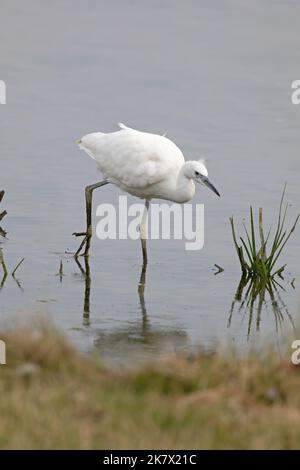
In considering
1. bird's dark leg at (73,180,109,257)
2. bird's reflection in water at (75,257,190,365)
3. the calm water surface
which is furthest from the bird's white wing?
bird's reflection in water at (75,257,190,365)

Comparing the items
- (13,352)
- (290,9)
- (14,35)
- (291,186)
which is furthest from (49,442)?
(290,9)

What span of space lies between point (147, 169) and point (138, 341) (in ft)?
10.8

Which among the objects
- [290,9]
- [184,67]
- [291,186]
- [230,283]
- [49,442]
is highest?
[290,9]

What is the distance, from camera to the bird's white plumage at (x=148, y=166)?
1227 centimetres

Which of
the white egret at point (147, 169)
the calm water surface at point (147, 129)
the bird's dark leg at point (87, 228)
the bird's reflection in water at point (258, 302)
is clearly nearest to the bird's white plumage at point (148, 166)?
the white egret at point (147, 169)

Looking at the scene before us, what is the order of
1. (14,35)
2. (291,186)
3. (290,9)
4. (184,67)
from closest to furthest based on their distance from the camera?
(291,186), (184,67), (14,35), (290,9)

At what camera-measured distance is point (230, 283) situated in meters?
11.6

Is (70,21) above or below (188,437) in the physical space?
above

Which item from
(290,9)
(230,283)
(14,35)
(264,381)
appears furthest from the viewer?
(290,9)

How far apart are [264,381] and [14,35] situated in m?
15.4

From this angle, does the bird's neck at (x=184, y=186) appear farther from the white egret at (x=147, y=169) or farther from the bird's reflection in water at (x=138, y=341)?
the bird's reflection in water at (x=138, y=341)

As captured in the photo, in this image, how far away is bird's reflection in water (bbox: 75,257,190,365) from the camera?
8.69 m

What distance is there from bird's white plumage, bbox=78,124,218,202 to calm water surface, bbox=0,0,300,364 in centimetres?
67

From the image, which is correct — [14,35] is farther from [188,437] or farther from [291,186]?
[188,437]
